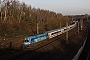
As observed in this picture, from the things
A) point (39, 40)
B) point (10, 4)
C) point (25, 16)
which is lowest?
point (39, 40)

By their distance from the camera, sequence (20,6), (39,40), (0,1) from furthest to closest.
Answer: (20,6) < (0,1) < (39,40)

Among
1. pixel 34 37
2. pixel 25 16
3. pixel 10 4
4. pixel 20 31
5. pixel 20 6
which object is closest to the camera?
pixel 34 37

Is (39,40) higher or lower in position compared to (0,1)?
lower

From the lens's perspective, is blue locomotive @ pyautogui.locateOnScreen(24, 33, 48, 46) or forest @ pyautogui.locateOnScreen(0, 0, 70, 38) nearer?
blue locomotive @ pyautogui.locateOnScreen(24, 33, 48, 46)

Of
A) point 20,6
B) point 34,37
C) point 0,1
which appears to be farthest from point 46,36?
point 20,6

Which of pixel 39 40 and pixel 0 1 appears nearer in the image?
pixel 39 40

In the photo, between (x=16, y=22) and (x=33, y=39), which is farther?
(x=16, y=22)

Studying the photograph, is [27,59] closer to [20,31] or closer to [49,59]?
[49,59]

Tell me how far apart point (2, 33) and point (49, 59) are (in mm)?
22304

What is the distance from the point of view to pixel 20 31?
181 feet

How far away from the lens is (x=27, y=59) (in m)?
26.0

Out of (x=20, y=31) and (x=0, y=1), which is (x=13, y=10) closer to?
(x=0, y=1)

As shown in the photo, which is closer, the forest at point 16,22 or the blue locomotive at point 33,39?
the blue locomotive at point 33,39

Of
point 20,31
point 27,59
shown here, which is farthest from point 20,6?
point 27,59
